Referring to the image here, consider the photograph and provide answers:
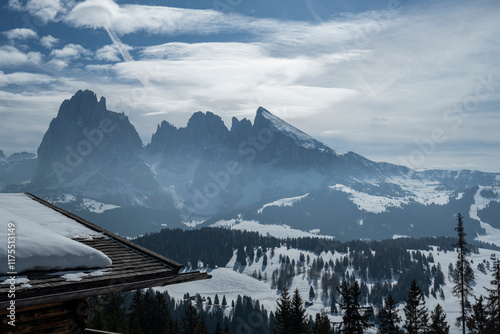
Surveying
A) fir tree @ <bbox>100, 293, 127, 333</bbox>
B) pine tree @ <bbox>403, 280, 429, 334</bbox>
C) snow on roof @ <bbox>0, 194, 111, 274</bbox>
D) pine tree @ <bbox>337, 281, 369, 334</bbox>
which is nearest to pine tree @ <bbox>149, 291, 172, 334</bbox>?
fir tree @ <bbox>100, 293, 127, 333</bbox>

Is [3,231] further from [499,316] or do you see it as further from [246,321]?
[246,321]

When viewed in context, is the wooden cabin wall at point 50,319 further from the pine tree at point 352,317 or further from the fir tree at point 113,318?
the fir tree at point 113,318

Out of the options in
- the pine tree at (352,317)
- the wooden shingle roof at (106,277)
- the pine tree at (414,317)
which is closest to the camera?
the wooden shingle roof at (106,277)

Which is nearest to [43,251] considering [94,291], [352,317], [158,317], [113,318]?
[94,291]

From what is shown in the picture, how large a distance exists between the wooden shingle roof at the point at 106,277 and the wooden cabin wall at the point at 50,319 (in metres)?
0.75

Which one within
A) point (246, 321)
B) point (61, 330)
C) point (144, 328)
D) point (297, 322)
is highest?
point (61, 330)

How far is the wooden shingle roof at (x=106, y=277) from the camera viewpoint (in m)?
6.50

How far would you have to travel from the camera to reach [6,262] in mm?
6613

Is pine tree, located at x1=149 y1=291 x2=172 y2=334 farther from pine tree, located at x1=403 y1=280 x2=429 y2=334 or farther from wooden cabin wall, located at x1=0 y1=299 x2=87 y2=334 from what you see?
wooden cabin wall, located at x1=0 y1=299 x2=87 y2=334

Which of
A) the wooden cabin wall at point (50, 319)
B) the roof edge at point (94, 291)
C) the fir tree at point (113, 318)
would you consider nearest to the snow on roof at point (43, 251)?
the roof edge at point (94, 291)

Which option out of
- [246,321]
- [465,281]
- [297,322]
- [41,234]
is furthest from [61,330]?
[246,321]

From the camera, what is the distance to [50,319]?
303 inches

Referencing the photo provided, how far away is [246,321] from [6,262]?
154 metres

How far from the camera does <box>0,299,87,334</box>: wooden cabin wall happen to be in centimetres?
709
